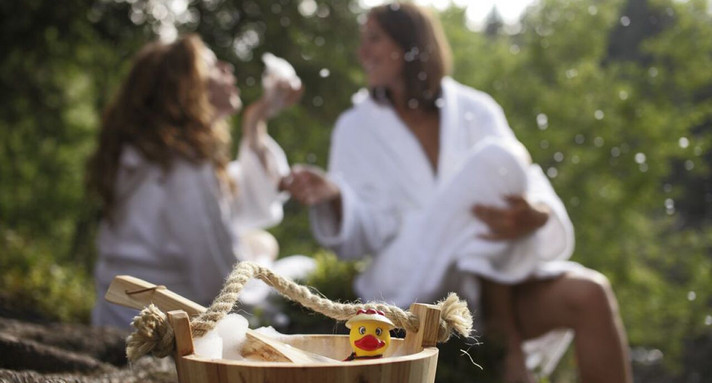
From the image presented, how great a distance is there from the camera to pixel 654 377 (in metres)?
7.23

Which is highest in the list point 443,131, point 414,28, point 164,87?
point 414,28

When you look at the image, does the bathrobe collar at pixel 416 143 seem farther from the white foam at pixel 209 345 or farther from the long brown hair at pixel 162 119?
the white foam at pixel 209 345

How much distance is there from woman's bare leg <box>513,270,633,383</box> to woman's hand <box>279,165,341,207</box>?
2.24ft

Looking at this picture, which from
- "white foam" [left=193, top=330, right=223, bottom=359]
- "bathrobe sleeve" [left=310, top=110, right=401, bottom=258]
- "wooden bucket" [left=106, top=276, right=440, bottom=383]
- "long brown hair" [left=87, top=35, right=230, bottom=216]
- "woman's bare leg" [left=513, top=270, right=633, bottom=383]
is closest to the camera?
"wooden bucket" [left=106, top=276, right=440, bottom=383]

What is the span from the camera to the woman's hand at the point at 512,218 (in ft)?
7.30

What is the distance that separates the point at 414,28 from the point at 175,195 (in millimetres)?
1023

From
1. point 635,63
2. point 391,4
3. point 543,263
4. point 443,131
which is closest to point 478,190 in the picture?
point 543,263

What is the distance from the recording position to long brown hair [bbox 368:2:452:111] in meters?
2.83

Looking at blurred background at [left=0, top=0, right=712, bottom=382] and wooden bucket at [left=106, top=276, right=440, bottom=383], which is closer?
wooden bucket at [left=106, top=276, right=440, bottom=383]

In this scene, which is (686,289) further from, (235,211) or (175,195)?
(175,195)

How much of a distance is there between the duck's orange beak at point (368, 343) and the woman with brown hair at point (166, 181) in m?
1.93

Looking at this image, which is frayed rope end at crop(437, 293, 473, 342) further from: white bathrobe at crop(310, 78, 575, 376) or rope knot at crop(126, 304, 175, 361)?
white bathrobe at crop(310, 78, 575, 376)

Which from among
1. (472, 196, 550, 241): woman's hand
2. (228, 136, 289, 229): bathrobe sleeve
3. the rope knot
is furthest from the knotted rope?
(228, 136, 289, 229): bathrobe sleeve

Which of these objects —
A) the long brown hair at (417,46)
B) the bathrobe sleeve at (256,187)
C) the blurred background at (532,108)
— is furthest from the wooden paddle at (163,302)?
the blurred background at (532,108)
